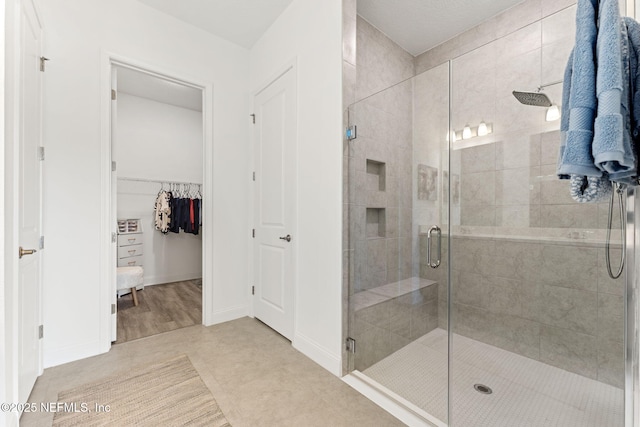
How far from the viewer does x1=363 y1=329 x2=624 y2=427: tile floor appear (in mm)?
1537

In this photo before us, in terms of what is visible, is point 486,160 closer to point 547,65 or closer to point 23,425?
point 547,65

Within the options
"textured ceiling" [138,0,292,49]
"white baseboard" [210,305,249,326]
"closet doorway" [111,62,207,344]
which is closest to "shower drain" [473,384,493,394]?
"white baseboard" [210,305,249,326]

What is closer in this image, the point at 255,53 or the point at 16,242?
the point at 16,242

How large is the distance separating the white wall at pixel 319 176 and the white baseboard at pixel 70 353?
5.03ft

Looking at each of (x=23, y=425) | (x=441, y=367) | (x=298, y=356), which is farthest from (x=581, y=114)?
(x=23, y=425)

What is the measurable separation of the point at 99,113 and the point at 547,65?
3.29 meters

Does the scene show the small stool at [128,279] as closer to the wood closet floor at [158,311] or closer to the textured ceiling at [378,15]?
the wood closet floor at [158,311]

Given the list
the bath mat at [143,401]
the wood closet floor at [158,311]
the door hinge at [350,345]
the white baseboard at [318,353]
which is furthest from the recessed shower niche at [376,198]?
the wood closet floor at [158,311]

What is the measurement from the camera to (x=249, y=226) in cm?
300

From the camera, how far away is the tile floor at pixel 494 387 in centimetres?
154

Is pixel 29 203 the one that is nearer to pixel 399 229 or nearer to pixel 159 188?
pixel 399 229

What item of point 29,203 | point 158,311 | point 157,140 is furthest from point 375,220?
point 157,140

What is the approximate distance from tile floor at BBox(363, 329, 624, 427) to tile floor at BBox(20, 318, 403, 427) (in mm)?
326

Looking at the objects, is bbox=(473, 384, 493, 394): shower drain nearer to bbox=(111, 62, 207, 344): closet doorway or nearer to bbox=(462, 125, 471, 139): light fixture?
bbox=(462, 125, 471, 139): light fixture
